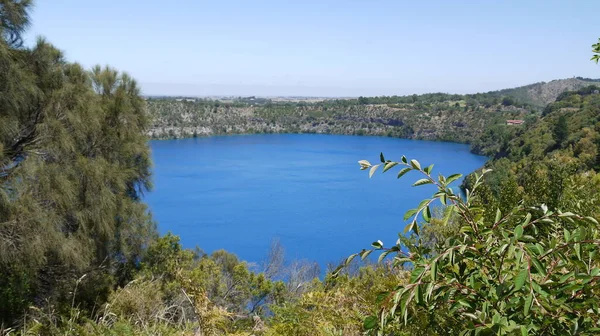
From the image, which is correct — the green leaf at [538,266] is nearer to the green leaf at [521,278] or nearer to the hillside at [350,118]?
the green leaf at [521,278]

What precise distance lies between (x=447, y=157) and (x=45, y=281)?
5400cm

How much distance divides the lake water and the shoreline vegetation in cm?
1522

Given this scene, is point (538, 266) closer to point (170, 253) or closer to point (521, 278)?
point (521, 278)

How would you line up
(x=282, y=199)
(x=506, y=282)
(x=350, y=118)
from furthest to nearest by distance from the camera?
1. (x=350, y=118)
2. (x=282, y=199)
3. (x=506, y=282)

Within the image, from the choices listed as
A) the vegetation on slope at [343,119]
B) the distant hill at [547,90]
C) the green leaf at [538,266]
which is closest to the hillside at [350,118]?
the vegetation on slope at [343,119]

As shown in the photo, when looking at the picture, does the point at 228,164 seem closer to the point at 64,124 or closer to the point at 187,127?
the point at 187,127

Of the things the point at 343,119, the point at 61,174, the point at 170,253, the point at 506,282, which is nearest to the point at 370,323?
the point at 506,282

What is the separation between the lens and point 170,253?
755cm

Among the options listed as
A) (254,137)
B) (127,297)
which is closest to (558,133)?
(127,297)

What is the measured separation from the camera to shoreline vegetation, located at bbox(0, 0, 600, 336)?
4.09 feet

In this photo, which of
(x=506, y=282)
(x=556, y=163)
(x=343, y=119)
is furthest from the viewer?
(x=343, y=119)

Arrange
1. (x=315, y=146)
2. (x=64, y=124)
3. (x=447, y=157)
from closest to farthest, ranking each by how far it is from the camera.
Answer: (x=64, y=124) < (x=447, y=157) < (x=315, y=146)

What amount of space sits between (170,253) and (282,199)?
27443mm

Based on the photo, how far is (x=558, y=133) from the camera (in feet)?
107
